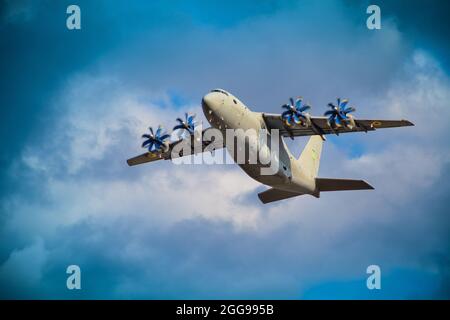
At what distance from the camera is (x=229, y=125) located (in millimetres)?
36000

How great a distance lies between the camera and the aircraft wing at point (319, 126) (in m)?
37.5

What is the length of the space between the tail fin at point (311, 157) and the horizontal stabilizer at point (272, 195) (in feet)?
7.03

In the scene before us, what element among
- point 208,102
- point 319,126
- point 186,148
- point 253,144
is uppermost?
point 208,102

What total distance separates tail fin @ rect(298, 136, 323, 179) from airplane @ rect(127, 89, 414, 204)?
4.4 inches

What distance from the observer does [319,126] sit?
38.8 metres

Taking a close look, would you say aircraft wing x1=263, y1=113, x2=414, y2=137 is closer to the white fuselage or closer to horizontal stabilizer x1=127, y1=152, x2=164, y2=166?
the white fuselage

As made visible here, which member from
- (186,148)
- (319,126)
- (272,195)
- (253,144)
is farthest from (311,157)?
(253,144)

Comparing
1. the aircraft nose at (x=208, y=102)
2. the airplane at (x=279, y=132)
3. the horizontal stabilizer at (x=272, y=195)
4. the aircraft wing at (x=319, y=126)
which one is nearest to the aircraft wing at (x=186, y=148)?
the airplane at (x=279, y=132)

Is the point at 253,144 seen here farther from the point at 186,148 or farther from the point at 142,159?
the point at 142,159

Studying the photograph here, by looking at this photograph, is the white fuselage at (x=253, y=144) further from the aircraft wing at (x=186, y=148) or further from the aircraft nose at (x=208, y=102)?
the aircraft wing at (x=186, y=148)

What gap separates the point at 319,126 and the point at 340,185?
5130 millimetres

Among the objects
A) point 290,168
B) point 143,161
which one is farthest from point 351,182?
point 143,161

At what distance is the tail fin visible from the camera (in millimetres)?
44122

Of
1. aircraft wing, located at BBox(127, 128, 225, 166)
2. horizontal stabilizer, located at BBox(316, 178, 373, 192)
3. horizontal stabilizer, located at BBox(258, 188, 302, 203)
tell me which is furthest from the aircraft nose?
horizontal stabilizer, located at BBox(316, 178, 373, 192)
